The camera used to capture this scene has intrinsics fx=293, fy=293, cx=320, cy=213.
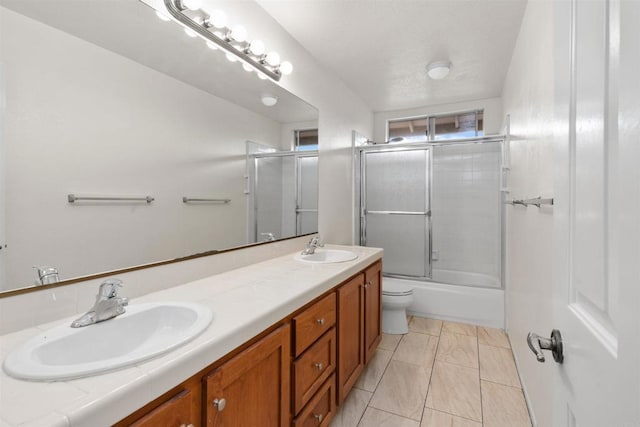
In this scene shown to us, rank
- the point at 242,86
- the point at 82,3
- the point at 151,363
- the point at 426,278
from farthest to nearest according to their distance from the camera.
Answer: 1. the point at 426,278
2. the point at 242,86
3. the point at 82,3
4. the point at 151,363

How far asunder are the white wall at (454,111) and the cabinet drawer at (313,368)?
311cm

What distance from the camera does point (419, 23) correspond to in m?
2.01

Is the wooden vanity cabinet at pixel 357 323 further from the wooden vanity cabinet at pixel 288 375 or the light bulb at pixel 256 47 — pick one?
the light bulb at pixel 256 47

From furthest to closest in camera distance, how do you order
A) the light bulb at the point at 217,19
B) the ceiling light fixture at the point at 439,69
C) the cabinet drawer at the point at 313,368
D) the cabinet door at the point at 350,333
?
the ceiling light fixture at the point at 439,69
the cabinet door at the point at 350,333
the light bulb at the point at 217,19
the cabinet drawer at the point at 313,368

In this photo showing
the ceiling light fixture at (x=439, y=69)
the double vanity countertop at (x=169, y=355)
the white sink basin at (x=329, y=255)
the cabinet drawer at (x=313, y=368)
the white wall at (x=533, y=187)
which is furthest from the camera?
the ceiling light fixture at (x=439, y=69)

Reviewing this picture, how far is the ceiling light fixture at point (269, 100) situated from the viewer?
1909 millimetres

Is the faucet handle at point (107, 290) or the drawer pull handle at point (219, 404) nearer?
the drawer pull handle at point (219, 404)

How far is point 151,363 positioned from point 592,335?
872 mm

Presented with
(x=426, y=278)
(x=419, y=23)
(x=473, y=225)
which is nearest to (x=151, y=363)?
(x=419, y=23)

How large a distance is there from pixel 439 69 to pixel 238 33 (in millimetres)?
1806

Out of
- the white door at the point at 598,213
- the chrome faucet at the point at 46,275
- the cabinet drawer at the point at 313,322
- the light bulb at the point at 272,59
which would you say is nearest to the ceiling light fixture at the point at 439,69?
the light bulb at the point at 272,59

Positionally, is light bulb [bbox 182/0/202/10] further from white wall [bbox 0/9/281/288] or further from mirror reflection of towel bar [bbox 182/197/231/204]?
mirror reflection of towel bar [bbox 182/197/231/204]

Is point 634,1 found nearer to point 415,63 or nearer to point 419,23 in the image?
point 419,23

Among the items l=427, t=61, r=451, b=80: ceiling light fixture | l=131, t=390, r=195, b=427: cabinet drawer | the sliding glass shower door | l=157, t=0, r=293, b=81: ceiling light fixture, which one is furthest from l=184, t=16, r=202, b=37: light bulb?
the sliding glass shower door
